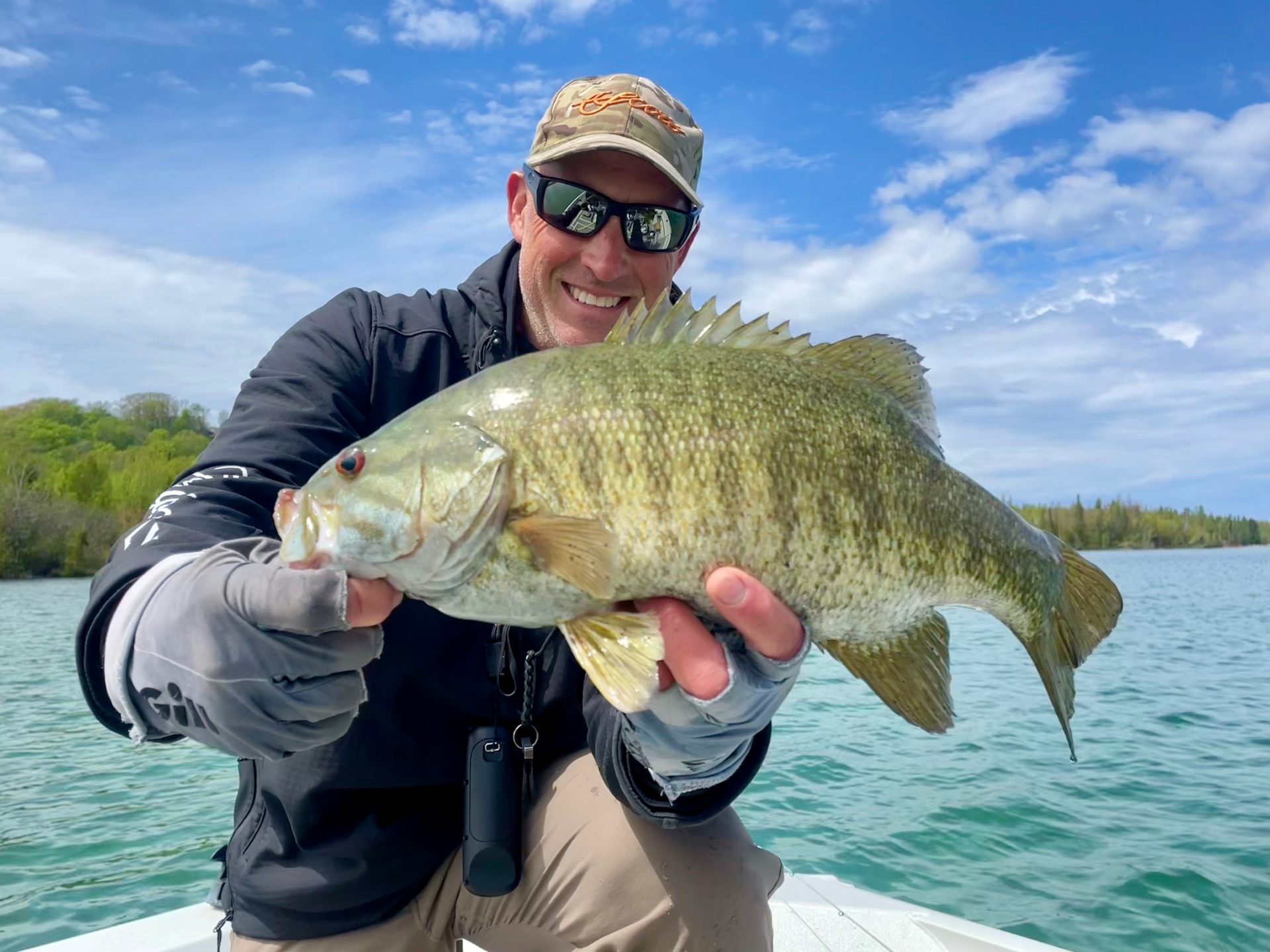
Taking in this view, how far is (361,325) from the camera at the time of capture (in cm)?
296

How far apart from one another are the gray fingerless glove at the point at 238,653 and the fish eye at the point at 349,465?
0.24 metres

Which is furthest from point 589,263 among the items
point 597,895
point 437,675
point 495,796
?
point 597,895

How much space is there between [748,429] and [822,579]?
0.40 metres

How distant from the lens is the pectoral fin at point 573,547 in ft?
6.37

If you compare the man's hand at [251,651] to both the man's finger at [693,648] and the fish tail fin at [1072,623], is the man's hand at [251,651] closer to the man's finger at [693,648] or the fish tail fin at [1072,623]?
the man's finger at [693,648]

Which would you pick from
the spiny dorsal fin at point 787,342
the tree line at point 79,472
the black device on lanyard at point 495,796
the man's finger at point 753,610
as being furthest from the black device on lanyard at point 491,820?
the tree line at point 79,472

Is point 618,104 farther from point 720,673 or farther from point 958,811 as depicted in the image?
point 958,811

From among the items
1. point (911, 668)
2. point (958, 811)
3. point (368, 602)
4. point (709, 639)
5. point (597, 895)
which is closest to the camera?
point (368, 602)

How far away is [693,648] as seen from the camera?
2.08 m

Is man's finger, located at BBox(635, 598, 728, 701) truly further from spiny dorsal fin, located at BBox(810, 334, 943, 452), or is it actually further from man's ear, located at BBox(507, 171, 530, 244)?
man's ear, located at BBox(507, 171, 530, 244)

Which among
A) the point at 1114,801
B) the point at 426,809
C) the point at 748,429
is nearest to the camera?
the point at 748,429

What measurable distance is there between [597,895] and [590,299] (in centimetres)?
197

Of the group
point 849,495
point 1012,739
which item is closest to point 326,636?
point 849,495

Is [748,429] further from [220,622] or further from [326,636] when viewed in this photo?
[220,622]
